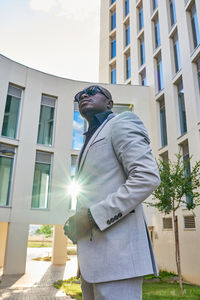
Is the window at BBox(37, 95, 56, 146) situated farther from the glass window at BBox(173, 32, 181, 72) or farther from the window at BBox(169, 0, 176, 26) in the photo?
the window at BBox(169, 0, 176, 26)

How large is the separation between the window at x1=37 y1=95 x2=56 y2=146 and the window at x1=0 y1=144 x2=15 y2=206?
1.77m

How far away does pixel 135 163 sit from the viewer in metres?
1.30

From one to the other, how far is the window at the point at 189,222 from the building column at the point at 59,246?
839cm

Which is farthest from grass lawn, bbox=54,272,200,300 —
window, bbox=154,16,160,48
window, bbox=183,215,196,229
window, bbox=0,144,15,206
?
window, bbox=154,16,160,48

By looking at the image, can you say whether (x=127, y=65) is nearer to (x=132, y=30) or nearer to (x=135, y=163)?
(x=132, y=30)

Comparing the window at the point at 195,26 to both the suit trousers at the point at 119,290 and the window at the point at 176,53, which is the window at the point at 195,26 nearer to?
the window at the point at 176,53

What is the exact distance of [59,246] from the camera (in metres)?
16.8

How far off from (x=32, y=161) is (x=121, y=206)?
12820 millimetres

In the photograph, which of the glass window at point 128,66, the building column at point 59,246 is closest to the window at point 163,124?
the glass window at point 128,66

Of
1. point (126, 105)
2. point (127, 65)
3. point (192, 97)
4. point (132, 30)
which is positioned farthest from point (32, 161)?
point (132, 30)

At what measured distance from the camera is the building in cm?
1247

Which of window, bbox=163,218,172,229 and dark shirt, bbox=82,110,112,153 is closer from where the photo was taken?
dark shirt, bbox=82,110,112,153

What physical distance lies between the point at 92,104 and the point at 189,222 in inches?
429

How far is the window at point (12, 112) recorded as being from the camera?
1338 cm
